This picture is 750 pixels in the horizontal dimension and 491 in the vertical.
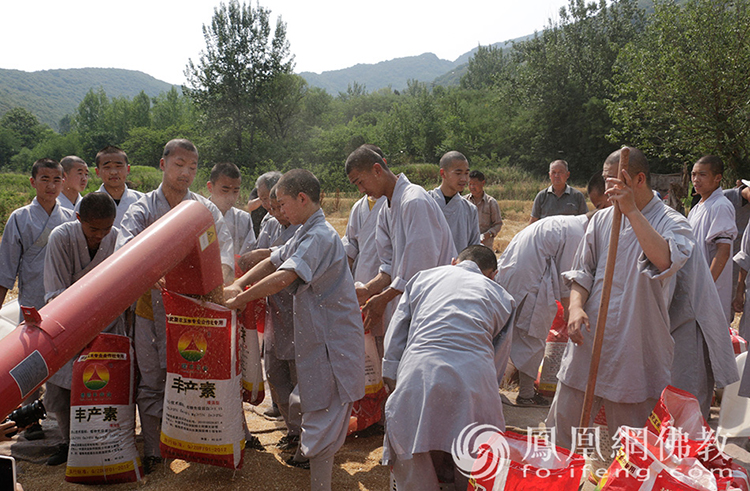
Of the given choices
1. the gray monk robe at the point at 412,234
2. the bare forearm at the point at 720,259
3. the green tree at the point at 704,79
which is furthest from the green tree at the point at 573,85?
the gray monk robe at the point at 412,234

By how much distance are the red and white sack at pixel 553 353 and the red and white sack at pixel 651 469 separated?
8.40 ft

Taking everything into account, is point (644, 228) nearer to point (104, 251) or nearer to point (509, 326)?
point (509, 326)

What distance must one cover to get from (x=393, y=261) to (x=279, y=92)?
1212 inches

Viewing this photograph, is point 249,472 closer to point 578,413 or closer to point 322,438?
point 322,438

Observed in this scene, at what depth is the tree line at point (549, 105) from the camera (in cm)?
1638

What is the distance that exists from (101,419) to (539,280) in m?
3.52

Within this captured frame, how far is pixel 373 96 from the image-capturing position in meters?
78.7

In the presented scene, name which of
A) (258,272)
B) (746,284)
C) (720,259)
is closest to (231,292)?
(258,272)

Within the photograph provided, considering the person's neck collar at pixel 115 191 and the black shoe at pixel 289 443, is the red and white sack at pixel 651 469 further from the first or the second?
the person's neck collar at pixel 115 191

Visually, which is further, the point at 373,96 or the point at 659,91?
the point at 373,96

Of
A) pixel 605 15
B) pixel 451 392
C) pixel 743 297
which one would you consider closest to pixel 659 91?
pixel 743 297

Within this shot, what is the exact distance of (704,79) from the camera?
53.2 feet

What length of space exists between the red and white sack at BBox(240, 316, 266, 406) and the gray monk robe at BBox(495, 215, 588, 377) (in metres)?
2.37

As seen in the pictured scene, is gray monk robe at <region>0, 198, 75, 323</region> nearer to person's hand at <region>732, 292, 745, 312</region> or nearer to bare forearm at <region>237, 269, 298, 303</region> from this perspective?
bare forearm at <region>237, 269, 298, 303</region>
